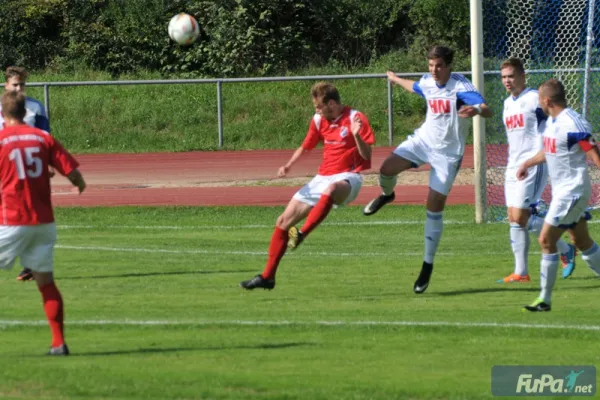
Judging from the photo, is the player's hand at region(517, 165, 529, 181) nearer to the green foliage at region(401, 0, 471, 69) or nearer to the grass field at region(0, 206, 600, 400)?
the grass field at region(0, 206, 600, 400)

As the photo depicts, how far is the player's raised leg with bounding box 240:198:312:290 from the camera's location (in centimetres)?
1159

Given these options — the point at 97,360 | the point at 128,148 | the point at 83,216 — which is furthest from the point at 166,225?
the point at 128,148

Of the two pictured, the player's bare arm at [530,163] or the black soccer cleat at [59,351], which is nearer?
the black soccer cleat at [59,351]

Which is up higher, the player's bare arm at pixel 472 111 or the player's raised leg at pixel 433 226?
the player's bare arm at pixel 472 111

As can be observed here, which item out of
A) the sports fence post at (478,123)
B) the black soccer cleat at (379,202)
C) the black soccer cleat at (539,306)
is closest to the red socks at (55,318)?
the black soccer cleat at (539,306)

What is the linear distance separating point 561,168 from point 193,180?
15540 mm

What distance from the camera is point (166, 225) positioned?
18125 millimetres

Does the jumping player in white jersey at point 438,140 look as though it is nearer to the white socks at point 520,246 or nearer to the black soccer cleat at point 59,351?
the white socks at point 520,246

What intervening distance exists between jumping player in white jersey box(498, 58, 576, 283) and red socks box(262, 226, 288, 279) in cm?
227

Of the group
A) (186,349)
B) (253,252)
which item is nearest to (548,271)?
(186,349)

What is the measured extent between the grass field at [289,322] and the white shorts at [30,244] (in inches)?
25.8

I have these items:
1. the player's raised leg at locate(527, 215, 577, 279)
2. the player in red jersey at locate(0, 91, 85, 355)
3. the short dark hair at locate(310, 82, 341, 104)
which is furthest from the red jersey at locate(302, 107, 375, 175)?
the player in red jersey at locate(0, 91, 85, 355)

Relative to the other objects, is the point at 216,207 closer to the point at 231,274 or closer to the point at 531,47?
the point at 531,47

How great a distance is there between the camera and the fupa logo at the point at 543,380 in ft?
24.3
